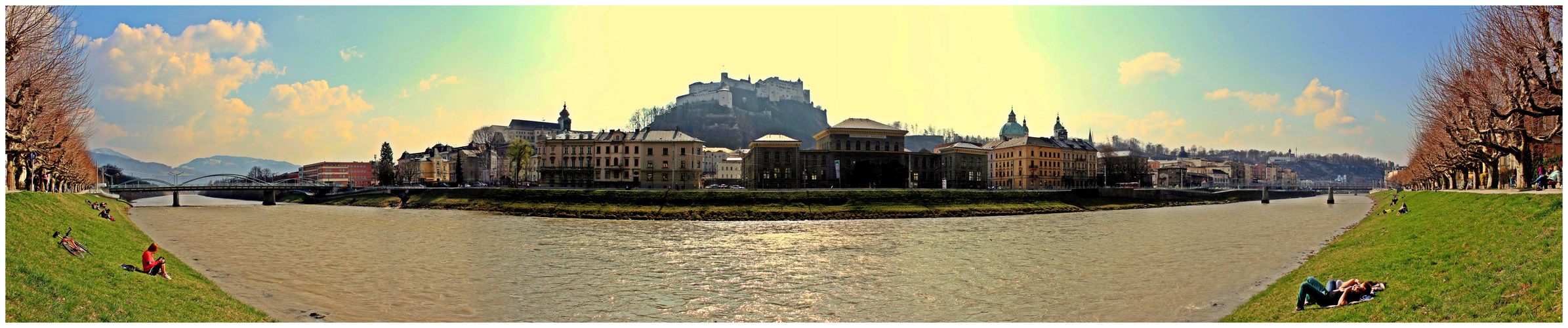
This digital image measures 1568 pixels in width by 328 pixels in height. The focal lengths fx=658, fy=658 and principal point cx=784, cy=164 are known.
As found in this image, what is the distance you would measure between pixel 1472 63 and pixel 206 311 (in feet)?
154

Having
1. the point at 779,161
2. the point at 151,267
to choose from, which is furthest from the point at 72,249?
the point at 779,161

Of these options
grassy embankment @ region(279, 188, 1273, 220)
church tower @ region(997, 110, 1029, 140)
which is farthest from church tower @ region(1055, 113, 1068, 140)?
grassy embankment @ region(279, 188, 1273, 220)

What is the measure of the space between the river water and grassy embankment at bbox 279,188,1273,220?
26.2 ft

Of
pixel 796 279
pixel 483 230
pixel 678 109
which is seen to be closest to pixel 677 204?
pixel 483 230

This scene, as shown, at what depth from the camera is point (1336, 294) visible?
43.0 feet

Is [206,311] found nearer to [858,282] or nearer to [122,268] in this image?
[122,268]

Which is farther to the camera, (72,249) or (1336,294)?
(72,249)

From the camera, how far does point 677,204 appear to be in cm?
5725

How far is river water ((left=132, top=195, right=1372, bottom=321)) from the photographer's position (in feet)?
55.0

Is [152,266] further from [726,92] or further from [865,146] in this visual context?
[726,92]

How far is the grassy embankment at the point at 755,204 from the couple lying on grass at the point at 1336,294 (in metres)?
40.7

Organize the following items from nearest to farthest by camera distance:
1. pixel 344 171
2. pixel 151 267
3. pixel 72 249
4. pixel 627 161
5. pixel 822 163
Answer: pixel 72 249 → pixel 151 267 → pixel 627 161 → pixel 822 163 → pixel 344 171

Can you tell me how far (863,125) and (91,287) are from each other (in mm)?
80463

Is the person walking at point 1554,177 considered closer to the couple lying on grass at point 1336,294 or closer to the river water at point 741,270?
the river water at point 741,270
